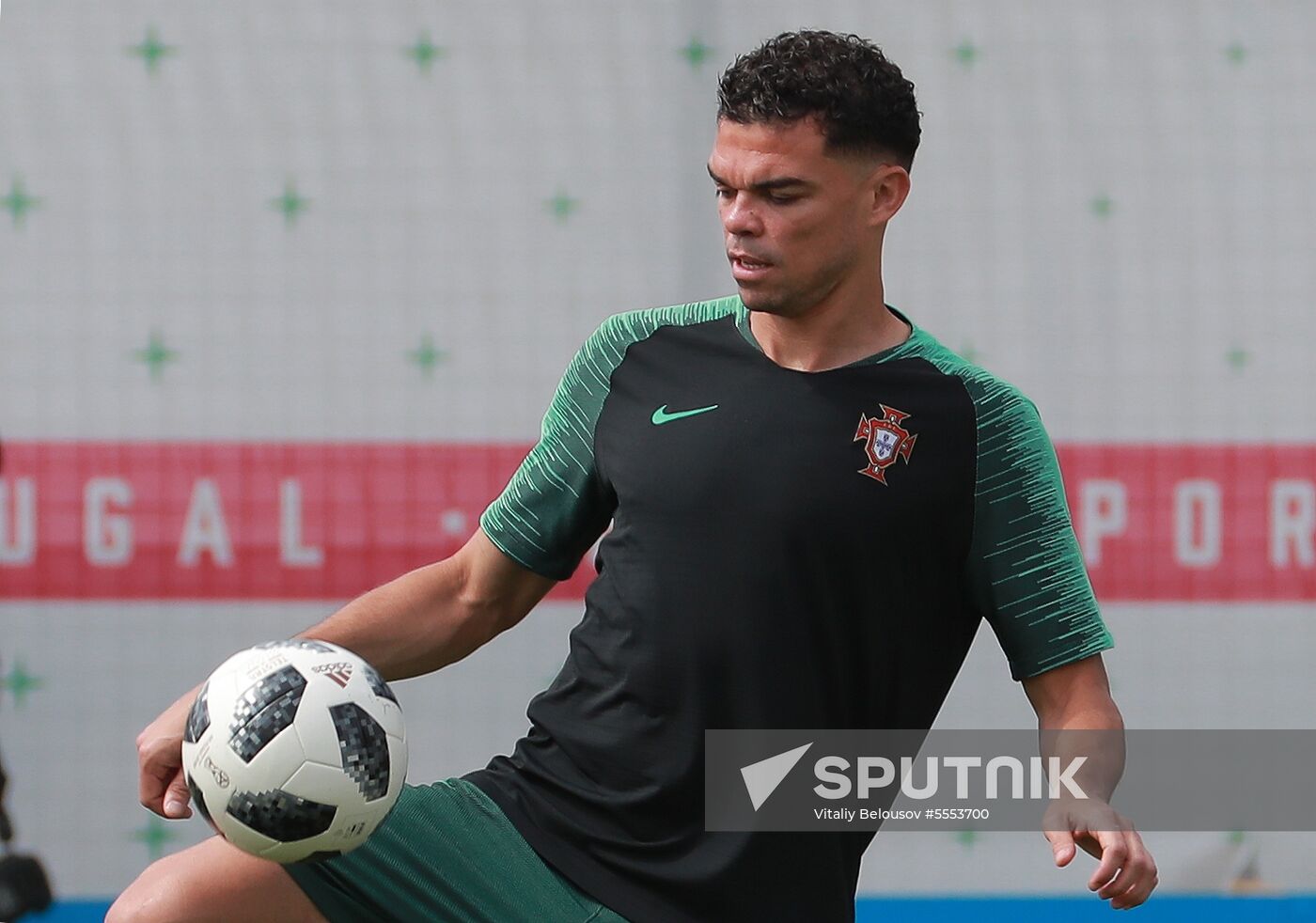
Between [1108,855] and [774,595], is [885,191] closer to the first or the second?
[774,595]

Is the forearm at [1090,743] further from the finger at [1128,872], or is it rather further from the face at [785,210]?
the face at [785,210]

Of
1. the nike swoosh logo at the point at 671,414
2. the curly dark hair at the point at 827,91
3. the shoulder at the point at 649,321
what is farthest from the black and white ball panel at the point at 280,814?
the curly dark hair at the point at 827,91

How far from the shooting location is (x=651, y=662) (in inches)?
72.0

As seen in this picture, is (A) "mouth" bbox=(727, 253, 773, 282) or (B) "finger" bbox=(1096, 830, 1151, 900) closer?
(B) "finger" bbox=(1096, 830, 1151, 900)

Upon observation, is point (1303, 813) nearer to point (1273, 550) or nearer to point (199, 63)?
point (1273, 550)

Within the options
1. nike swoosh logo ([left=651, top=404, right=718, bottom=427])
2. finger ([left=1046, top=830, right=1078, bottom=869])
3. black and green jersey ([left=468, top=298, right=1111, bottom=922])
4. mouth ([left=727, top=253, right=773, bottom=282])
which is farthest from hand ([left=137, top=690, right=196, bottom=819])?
finger ([left=1046, top=830, right=1078, bottom=869])

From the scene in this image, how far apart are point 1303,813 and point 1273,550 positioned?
51 centimetres

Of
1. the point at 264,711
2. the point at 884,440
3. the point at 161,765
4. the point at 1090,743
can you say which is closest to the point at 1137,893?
the point at 1090,743

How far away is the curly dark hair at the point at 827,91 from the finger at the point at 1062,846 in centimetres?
80

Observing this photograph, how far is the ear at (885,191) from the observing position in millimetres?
1898

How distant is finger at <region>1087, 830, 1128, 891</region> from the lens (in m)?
1.62

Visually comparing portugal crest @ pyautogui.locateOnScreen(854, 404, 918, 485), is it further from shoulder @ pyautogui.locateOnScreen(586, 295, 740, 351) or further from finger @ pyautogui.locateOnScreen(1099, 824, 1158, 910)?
finger @ pyautogui.locateOnScreen(1099, 824, 1158, 910)

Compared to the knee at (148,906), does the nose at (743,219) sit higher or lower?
higher

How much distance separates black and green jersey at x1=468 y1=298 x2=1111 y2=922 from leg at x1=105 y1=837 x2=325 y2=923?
29cm
